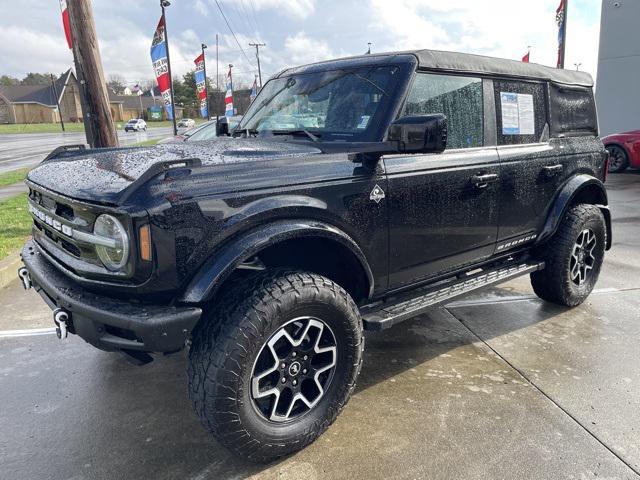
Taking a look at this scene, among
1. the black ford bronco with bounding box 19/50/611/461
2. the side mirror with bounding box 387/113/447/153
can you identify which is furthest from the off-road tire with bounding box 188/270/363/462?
the side mirror with bounding box 387/113/447/153

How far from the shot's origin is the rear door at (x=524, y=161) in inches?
141

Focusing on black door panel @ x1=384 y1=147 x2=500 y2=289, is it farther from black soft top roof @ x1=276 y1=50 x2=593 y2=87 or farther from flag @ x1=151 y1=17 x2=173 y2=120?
flag @ x1=151 y1=17 x2=173 y2=120

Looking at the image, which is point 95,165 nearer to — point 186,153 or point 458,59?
point 186,153

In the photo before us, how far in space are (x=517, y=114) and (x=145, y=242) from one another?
296cm

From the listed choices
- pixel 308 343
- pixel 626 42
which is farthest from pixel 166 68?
pixel 626 42

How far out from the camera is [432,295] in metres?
3.26

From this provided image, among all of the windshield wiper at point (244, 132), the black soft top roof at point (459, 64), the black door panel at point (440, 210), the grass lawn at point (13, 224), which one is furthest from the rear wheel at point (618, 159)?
the grass lawn at point (13, 224)

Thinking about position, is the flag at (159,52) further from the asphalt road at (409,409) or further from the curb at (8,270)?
the asphalt road at (409,409)

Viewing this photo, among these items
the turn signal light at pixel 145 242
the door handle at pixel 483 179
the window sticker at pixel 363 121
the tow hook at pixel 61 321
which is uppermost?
the window sticker at pixel 363 121

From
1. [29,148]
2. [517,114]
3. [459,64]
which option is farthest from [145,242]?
[29,148]

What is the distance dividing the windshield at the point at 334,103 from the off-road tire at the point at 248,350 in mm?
1026

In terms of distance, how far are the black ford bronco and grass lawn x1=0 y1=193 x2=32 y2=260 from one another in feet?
10.7

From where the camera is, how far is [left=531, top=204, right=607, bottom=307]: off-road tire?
13.5 feet

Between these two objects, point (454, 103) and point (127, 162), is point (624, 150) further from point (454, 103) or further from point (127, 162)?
point (127, 162)
